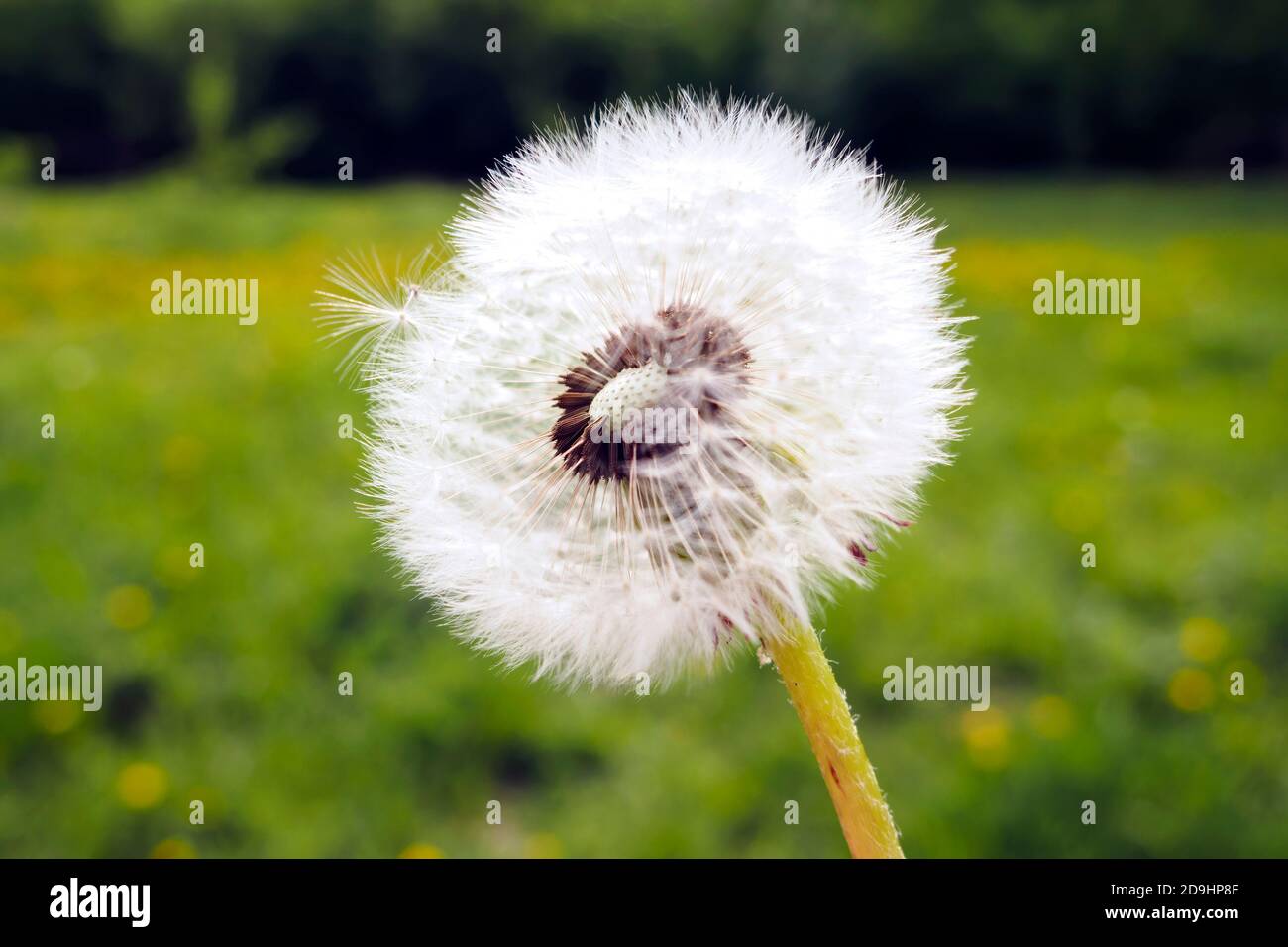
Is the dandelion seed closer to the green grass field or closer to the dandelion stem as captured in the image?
the dandelion stem

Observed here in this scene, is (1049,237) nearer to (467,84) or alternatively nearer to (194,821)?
(467,84)

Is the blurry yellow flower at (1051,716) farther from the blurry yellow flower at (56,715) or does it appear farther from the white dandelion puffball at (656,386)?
the blurry yellow flower at (56,715)

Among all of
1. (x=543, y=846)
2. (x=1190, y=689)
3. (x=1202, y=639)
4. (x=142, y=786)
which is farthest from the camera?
(x=1202, y=639)

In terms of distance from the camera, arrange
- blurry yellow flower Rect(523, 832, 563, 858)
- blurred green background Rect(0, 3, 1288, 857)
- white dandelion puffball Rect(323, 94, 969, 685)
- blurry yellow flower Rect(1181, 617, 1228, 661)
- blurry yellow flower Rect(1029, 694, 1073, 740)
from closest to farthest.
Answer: white dandelion puffball Rect(323, 94, 969, 685)
blurry yellow flower Rect(523, 832, 563, 858)
blurred green background Rect(0, 3, 1288, 857)
blurry yellow flower Rect(1029, 694, 1073, 740)
blurry yellow flower Rect(1181, 617, 1228, 661)

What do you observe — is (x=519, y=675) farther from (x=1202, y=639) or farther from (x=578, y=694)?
(x=1202, y=639)

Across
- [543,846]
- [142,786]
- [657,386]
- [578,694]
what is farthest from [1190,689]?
[657,386]

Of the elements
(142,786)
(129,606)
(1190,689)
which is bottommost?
(142,786)

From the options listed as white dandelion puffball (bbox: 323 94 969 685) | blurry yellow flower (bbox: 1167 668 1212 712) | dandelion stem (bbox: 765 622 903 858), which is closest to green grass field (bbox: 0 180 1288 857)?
blurry yellow flower (bbox: 1167 668 1212 712)
